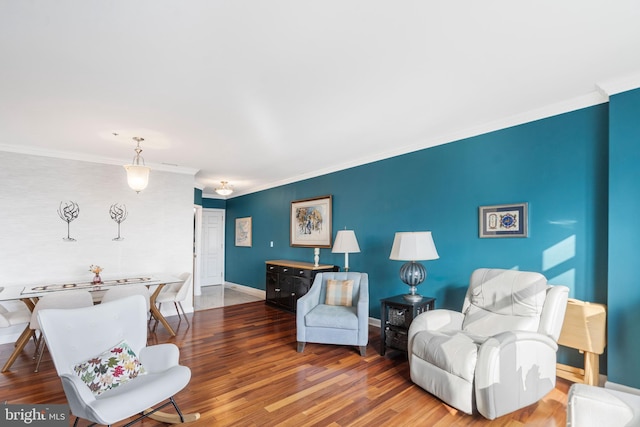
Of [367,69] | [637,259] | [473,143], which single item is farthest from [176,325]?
[637,259]

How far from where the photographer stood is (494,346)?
2143 mm

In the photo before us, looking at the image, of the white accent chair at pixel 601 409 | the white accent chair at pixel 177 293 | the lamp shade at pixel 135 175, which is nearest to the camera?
the white accent chair at pixel 601 409

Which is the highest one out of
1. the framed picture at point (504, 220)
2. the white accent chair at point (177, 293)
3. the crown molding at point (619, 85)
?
the crown molding at point (619, 85)

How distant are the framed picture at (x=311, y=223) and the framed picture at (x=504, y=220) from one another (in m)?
2.49

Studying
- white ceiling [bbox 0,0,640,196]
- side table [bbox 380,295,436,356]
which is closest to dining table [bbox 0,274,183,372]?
white ceiling [bbox 0,0,640,196]

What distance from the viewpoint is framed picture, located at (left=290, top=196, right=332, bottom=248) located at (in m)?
5.30

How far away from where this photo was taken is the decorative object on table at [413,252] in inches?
125

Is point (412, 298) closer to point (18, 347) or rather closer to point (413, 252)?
point (413, 252)

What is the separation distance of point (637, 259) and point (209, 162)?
497 centimetres

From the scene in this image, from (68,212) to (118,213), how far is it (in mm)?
592

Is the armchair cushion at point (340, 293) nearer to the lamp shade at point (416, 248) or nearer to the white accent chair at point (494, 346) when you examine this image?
the lamp shade at point (416, 248)

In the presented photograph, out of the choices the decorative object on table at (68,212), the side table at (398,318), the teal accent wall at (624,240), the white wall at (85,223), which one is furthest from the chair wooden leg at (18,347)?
the teal accent wall at (624,240)

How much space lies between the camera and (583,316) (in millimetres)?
2504

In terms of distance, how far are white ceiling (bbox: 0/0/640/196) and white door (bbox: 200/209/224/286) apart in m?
4.21
